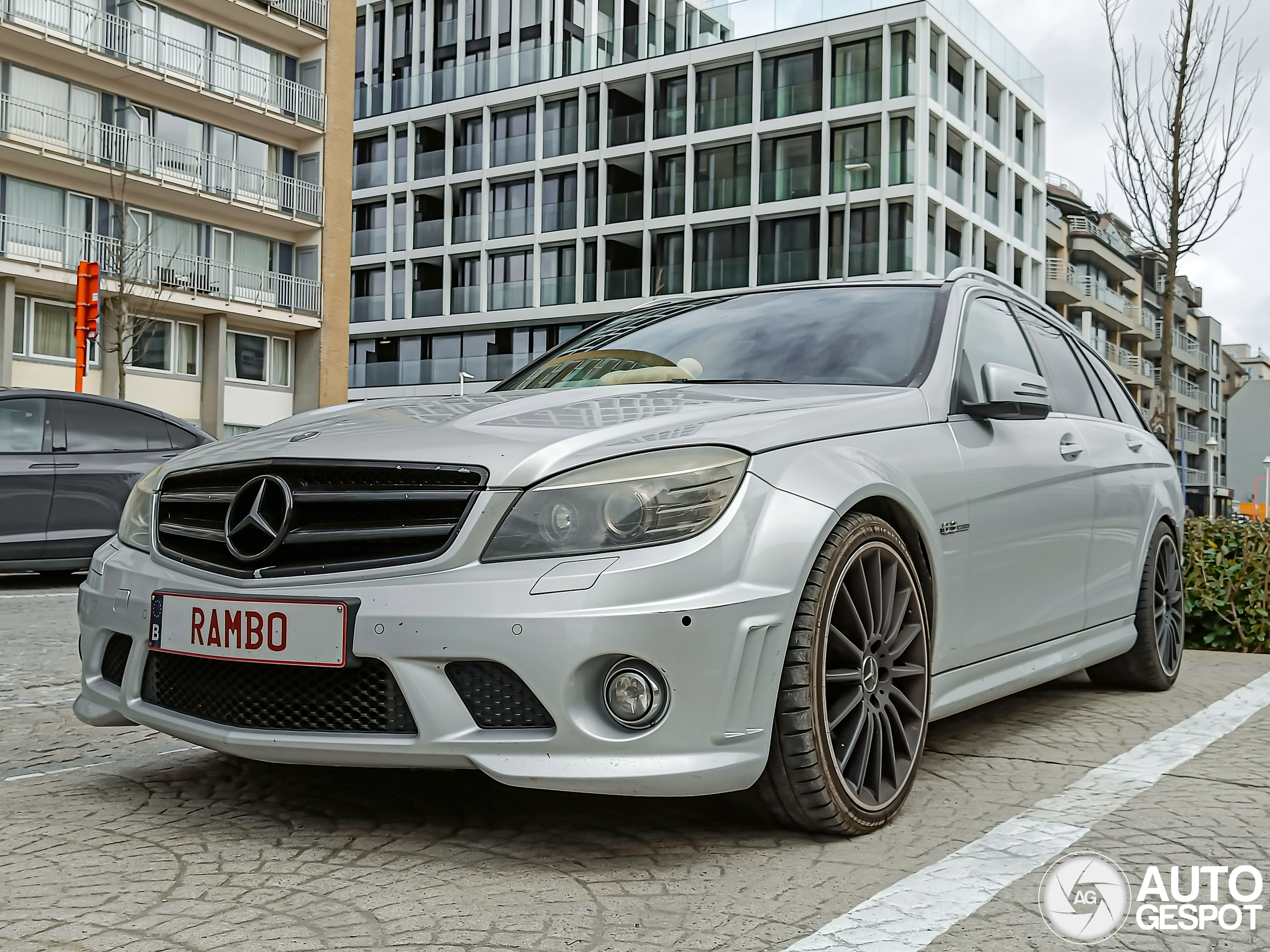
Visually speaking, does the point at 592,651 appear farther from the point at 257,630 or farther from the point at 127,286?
the point at 127,286

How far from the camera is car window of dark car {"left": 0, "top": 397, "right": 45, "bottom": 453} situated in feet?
33.0

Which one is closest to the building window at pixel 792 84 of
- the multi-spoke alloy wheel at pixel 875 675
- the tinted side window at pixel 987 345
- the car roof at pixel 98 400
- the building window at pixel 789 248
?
the building window at pixel 789 248

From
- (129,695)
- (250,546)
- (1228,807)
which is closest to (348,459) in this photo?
(250,546)

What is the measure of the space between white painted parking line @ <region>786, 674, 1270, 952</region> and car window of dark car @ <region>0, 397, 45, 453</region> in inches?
336

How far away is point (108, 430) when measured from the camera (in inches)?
416

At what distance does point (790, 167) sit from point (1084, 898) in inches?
1668

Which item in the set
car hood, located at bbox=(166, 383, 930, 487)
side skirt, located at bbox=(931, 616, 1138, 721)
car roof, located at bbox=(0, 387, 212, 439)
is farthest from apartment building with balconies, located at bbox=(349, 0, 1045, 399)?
car hood, located at bbox=(166, 383, 930, 487)

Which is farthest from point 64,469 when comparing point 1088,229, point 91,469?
point 1088,229

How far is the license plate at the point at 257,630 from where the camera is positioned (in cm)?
285

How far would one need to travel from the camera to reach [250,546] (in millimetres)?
3064

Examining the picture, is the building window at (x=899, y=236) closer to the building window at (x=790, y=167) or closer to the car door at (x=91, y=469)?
the building window at (x=790, y=167)

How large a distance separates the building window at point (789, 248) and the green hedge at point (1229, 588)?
34.8 m

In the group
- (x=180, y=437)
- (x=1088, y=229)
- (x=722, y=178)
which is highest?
(x=1088, y=229)

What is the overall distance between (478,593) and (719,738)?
59cm
